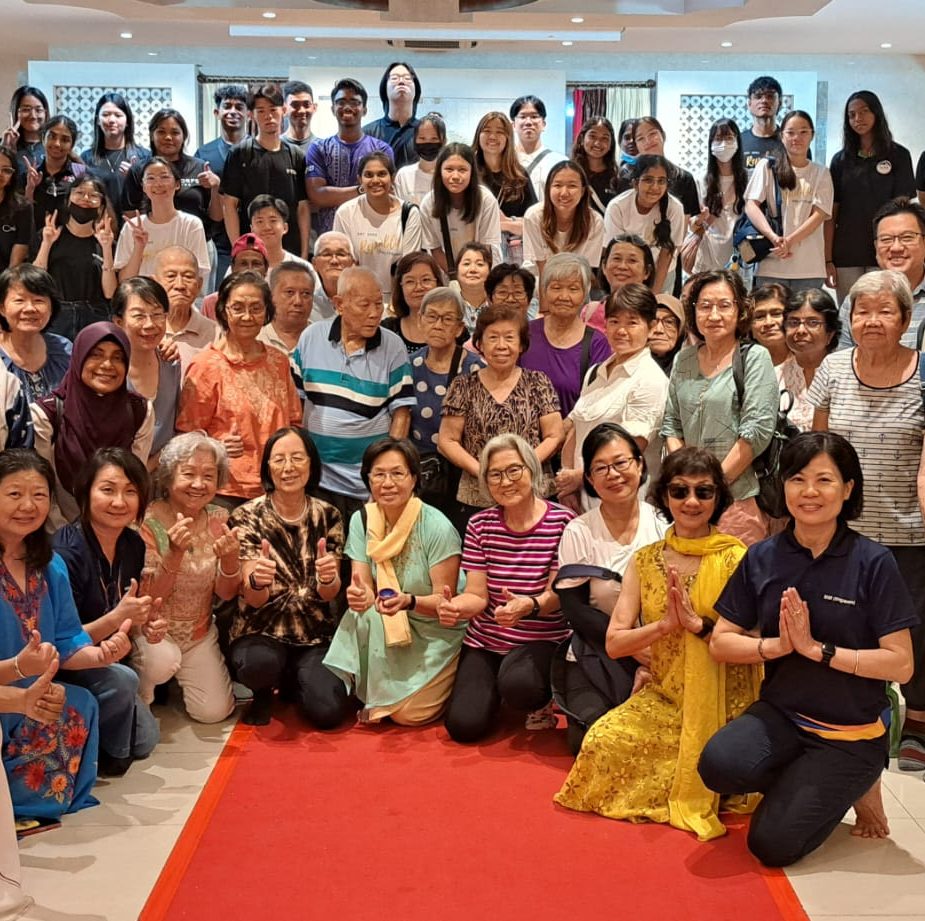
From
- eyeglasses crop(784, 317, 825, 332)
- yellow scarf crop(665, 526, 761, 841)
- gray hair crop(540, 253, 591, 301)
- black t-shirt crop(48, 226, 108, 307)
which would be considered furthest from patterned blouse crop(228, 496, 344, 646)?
black t-shirt crop(48, 226, 108, 307)

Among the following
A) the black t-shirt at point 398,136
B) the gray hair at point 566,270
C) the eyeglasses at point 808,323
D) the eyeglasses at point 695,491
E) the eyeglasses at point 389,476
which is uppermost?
the black t-shirt at point 398,136

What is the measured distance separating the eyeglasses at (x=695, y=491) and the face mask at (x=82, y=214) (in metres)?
3.79

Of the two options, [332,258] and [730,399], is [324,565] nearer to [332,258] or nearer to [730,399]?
[730,399]

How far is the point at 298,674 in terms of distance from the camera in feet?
14.9

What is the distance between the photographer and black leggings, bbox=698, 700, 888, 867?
3.41 metres

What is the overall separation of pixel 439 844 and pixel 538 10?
10.1ft

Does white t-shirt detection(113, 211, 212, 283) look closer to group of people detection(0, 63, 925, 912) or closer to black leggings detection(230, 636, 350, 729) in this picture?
group of people detection(0, 63, 925, 912)

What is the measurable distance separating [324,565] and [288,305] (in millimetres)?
1362

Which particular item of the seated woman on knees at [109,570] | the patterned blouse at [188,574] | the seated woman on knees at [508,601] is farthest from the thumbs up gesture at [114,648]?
the seated woman on knees at [508,601]

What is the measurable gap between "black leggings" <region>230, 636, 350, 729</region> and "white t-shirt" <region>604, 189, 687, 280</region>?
2.77 m

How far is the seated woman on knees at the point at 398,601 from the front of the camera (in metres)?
4.49

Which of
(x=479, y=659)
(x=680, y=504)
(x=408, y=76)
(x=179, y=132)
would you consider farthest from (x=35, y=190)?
(x=680, y=504)

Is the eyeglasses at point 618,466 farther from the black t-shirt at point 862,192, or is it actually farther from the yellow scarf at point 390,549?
the black t-shirt at point 862,192

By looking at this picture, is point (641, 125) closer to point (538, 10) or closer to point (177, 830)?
point (538, 10)
